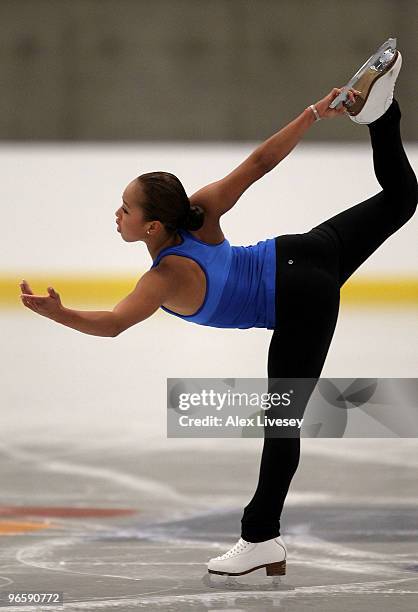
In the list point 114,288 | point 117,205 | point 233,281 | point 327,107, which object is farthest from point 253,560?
point 117,205

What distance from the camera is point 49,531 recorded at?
3.45 m

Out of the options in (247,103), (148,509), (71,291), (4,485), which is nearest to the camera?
(148,509)

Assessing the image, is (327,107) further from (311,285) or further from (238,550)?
(238,550)

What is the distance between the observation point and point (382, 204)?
2887mm

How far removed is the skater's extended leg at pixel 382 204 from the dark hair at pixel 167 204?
43 cm

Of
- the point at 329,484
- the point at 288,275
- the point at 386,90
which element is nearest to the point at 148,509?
the point at 329,484

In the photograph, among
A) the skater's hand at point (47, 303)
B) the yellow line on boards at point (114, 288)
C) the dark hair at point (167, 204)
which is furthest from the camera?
the yellow line on boards at point (114, 288)

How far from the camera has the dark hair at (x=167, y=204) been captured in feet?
8.89

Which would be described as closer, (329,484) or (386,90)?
(386,90)

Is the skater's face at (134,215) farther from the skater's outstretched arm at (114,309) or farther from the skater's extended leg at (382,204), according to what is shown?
the skater's extended leg at (382,204)

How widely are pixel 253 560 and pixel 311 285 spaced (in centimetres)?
74

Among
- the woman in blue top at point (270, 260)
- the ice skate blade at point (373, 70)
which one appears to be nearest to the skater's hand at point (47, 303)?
the woman in blue top at point (270, 260)

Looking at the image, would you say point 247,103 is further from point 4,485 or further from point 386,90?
point 386,90

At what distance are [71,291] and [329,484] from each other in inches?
100
